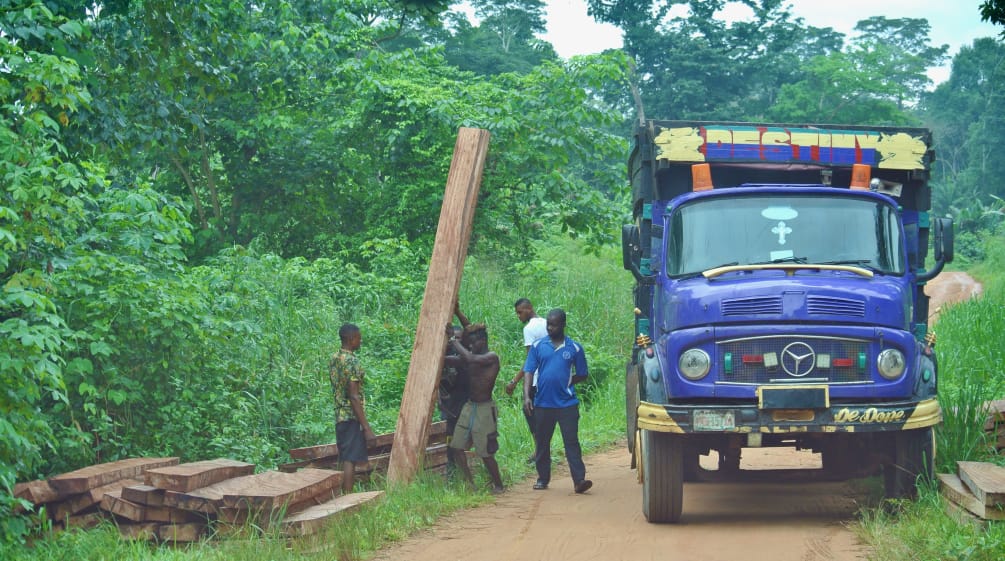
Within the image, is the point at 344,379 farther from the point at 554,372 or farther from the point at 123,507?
the point at 123,507

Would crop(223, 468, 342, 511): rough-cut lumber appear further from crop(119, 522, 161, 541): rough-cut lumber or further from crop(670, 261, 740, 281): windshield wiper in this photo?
crop(670, 261, 740, 281): windshield wiper

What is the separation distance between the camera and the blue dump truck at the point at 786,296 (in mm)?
8141

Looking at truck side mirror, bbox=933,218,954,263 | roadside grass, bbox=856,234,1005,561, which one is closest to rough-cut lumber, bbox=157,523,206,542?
roadside grass, bbox=856,234,1005,561

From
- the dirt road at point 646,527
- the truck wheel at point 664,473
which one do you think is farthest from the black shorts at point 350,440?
the truck wheel at point 664,473

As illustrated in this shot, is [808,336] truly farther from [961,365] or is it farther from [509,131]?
[509,131]

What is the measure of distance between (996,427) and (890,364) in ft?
6.17

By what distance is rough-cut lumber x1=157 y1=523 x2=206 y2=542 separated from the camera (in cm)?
743

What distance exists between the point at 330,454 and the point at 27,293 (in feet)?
11.6

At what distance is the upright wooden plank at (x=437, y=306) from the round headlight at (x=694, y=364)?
2.59 m

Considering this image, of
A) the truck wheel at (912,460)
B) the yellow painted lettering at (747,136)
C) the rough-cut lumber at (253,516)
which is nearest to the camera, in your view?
the rough-cut lumber at (253,516)

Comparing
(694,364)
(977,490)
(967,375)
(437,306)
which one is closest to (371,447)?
(437,306)

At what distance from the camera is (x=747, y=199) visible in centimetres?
→ 900

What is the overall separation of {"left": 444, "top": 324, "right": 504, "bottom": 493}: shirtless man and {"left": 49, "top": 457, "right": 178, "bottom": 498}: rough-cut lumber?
9.67 feet

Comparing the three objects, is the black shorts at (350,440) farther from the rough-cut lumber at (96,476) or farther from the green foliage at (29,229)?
the green foliage at (29,229)
